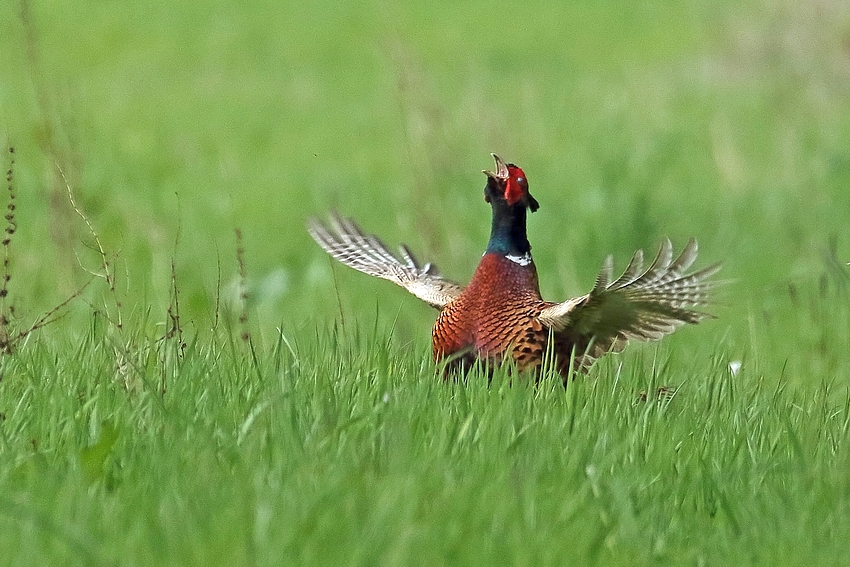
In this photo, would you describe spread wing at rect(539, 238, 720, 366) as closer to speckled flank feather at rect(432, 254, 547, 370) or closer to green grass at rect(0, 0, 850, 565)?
speckled flank feather at rect(432, 254, 547, 370)

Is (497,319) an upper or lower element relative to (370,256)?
lower

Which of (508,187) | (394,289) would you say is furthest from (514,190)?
(394,289)

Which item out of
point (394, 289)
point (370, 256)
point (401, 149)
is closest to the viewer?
point (370, 256)

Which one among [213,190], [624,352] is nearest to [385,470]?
[624,352]

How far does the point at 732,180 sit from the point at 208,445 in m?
7.73

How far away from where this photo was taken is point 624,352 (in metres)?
4.57

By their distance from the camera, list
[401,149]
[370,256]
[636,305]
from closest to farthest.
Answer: [636,305] → [370,256] → [401,149]

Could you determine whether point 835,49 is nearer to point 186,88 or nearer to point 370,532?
point 186,88

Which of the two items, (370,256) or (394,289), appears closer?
(370,256)

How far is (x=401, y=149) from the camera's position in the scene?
37.1 ft

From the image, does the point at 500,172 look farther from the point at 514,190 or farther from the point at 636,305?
the point at 636,305

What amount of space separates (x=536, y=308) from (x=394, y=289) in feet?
13.6

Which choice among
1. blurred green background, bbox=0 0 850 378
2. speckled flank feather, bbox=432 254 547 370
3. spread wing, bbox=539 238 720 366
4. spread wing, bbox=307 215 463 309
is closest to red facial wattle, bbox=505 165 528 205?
speckled flank feather, bbox=432 254 547 370

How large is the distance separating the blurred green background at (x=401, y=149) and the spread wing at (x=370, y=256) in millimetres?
260
